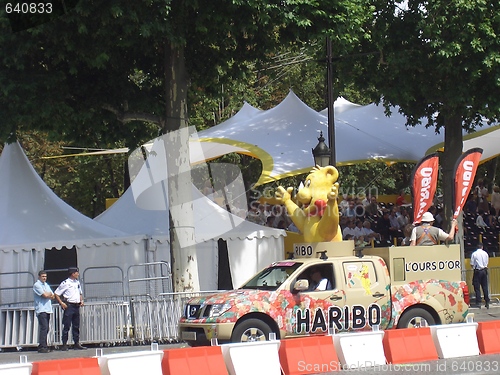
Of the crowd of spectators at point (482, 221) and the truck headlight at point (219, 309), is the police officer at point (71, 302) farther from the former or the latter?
the crowd of spectators at point (482, 221)

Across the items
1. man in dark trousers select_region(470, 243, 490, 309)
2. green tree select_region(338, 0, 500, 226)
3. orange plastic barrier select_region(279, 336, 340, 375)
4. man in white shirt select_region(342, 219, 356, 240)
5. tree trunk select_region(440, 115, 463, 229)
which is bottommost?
orange plastic barrier select_region(279, 336, 340, 375)

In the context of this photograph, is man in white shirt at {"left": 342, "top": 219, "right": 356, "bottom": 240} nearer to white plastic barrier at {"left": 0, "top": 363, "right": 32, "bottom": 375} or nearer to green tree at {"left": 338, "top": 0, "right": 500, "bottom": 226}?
green tree at {"left": 338, "top": 0, "right": 500, "bottom": 226}

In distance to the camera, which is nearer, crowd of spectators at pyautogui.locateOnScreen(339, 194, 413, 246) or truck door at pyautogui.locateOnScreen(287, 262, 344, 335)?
truck door at pyautogui.locateOnScreen(287, 262, 344, 335)

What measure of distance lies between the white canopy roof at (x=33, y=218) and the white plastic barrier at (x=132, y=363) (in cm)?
899

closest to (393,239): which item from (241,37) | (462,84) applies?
(462,84)

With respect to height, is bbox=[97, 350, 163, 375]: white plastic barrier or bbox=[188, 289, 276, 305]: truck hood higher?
bbox=[188, 289, 276, 305]: truck hood

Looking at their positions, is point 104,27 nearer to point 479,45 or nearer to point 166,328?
point 166,328

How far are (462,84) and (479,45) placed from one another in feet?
4.55

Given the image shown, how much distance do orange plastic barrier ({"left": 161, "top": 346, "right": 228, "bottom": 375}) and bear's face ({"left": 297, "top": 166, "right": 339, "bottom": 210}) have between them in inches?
276

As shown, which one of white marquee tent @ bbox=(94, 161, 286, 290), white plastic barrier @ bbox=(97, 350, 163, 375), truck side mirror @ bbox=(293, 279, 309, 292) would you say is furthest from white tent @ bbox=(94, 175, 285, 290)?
white plastic barrier @ bbox=(97, 350, 163, 375)

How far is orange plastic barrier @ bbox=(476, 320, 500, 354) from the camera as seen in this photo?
1448 cm

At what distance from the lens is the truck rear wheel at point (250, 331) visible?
47.9 ft

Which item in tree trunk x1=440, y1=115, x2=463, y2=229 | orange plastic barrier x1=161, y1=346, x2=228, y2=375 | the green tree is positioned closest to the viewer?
orange plastic barrier x1=161, y1=346, x2=228, y2=375

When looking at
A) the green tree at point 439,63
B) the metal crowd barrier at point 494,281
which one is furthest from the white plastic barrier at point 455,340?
the metal crowd barrier at point 494,281
